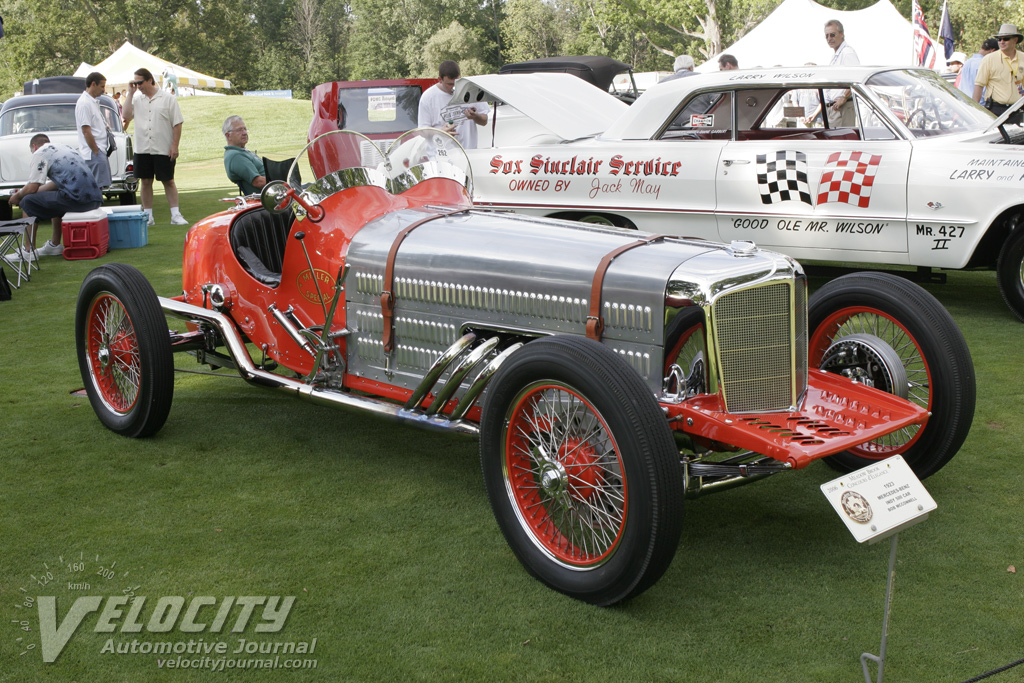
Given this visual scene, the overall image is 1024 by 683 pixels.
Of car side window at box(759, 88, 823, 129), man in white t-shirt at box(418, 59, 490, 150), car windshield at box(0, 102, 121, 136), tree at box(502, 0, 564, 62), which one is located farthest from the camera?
tree at box(502, 0, 564, 62)

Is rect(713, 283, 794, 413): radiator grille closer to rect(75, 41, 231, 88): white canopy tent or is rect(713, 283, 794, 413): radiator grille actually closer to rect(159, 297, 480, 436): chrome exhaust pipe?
rect(159, 297, 480, 436): chrome exhaust pipe

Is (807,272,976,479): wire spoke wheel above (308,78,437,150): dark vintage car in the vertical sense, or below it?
below

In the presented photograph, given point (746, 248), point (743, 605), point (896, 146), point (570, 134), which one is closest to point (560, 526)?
point (743, 605)

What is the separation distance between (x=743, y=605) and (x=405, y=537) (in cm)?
135

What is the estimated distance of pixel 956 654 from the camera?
279cm

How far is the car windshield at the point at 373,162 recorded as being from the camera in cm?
455

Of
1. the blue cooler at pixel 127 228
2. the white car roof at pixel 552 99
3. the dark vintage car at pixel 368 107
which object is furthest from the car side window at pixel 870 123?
the blue cooler at pixel 127 228

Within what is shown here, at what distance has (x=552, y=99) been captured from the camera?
8547 millimetres

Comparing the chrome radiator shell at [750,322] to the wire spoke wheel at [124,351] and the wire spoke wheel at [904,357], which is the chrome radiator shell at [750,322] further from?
the wire spoke wheel at [124,351]

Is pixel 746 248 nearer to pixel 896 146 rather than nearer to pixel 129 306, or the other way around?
pixel 129 306

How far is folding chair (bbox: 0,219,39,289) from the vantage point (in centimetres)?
864

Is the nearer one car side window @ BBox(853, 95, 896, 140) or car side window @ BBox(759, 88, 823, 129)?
car side window @ BBox(853, 95, 896, 140)

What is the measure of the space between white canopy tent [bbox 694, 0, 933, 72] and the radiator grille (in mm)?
21084

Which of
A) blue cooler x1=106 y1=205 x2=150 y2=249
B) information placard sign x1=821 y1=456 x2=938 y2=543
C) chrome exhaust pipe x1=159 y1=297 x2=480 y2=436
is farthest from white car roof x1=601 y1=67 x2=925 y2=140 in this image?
blue cooler x1=106 y1=205 x2=150 y2=249
